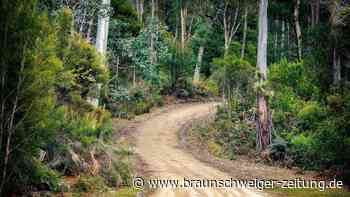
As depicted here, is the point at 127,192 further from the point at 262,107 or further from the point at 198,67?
the point at 198,67

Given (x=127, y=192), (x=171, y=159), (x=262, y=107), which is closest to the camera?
(x=127, y=192)

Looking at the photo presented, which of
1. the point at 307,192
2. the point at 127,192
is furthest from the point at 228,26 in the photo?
the point at 127,192

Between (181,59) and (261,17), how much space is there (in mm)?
14083

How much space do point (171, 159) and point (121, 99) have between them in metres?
5.88

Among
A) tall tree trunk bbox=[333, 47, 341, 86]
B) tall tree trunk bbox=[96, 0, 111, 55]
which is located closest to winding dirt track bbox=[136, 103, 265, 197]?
tall tree trunk bbox=[96, 0, 111, 55]

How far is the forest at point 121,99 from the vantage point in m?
7.90

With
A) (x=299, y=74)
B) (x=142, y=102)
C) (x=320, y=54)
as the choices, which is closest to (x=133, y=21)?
(x=142, y=102)

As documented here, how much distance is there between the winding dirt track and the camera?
11289 millimetres

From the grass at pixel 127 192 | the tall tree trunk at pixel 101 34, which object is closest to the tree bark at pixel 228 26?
the tall tree trunk at pixel 101 34

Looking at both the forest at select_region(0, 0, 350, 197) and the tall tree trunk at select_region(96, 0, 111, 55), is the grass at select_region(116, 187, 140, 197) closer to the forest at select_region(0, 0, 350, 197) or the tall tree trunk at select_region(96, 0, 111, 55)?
the forest at select_region(0, 0, 350, 197)

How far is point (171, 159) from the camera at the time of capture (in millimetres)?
16422

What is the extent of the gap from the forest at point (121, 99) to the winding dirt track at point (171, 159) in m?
0.70

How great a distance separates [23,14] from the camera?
7820mm

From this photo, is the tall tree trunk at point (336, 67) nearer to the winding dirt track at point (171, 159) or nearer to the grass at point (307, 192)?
the grass at point (307, 192)
